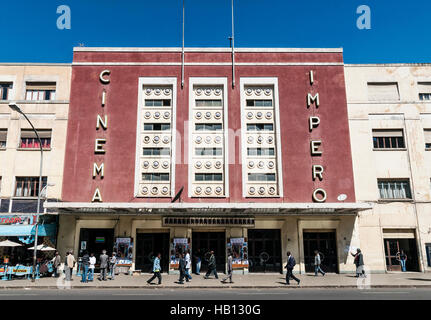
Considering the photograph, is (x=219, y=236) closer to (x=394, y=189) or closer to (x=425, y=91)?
(x=394, y=189)

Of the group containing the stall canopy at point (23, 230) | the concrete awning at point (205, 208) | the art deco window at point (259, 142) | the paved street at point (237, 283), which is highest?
the art deco window at point (259, 142)

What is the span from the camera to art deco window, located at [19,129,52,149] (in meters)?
27.2

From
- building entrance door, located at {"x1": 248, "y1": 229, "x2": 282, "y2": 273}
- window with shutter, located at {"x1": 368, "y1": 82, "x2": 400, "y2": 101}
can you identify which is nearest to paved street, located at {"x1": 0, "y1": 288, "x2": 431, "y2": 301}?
building entrance door, located at {"x1": 248, "y1": 229, "x2": 282, "y2": 273}

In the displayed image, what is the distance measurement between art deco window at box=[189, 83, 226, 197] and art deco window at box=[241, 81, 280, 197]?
1.87 m

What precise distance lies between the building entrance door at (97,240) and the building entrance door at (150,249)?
2168 mm

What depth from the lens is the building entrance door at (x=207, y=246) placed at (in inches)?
1018

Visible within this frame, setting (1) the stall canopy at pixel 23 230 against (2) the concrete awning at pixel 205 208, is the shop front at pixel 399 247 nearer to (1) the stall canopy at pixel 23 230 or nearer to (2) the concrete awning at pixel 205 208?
(2) the concrete awning at pixel 205 208

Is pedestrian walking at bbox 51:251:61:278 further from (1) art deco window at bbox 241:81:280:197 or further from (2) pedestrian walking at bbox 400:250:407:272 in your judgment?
(2) pedestrian walking at bbox 400:250:407:272

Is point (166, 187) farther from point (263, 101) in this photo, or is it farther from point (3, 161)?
point (3, 161)

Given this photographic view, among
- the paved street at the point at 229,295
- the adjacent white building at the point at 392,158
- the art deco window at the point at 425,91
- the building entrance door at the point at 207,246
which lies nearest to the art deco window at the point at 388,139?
the adjacent white building at the point at 392,158

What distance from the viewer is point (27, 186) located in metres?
26.4

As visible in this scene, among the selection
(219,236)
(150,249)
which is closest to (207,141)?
(219,236)

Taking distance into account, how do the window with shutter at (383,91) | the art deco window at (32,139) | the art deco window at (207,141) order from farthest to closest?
the window with shutter at (383,91) → the art deco window at (32,139) → the art deco window at (207,141)
